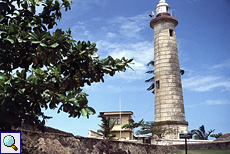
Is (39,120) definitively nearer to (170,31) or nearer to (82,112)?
(82,112)

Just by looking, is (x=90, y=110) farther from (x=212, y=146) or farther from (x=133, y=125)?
(x=133, y=125)

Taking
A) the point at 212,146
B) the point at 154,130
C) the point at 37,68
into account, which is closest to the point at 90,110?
the point at 37,68

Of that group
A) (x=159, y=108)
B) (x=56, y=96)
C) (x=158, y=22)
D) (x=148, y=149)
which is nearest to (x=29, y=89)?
(x=56, y=96)

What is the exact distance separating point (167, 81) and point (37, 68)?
121ft

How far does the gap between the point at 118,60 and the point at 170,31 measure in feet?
125

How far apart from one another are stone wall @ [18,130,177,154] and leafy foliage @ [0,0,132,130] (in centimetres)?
77

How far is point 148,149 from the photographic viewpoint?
16953 millimetres

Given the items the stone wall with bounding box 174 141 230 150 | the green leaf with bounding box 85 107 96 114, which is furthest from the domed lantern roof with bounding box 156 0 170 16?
the green leaf with bounding box 85 107 96 114

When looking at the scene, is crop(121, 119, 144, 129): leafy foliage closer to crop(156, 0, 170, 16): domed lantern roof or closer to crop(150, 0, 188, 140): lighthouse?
crop(150, 0, 188, 140): lighthouse

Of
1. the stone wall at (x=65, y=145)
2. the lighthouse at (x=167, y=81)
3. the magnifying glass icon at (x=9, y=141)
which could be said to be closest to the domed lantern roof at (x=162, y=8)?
the lighthouse at (x=167, y=81)

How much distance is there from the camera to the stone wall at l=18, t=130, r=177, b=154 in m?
8.09

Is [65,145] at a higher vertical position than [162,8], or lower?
lower

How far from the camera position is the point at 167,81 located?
42281 millimetres

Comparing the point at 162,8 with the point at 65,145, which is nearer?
the point at 65,145
